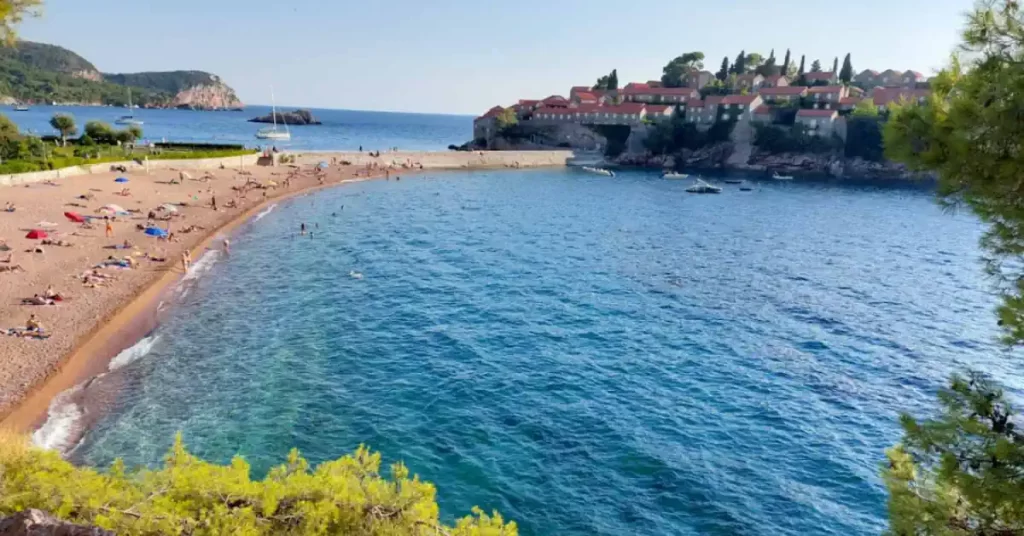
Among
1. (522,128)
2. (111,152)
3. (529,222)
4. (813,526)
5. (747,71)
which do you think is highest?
(747,71)

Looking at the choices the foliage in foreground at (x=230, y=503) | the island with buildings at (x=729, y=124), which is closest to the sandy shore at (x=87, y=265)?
the foliage in foreground at (x=230, y=503)

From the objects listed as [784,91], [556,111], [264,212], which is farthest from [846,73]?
[264,212]

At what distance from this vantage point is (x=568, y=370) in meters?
26.8

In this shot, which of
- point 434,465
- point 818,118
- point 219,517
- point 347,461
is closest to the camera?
point 219,517

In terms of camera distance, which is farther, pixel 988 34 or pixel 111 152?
pixel 111 152

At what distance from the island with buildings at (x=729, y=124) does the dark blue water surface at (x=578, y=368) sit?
68544mm

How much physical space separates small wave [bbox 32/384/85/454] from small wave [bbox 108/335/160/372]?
2582 mm

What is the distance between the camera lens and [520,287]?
130ft

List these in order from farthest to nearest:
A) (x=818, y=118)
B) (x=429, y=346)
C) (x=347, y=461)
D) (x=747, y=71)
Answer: (x=747, y=71) → (x=818, y=118) → (x=429, y=346) → (x=347, y=461)

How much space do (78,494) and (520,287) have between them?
31315 millimetres

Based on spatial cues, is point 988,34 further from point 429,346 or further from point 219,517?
point 429,346

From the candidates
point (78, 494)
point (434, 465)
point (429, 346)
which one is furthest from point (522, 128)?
point (78, 494)

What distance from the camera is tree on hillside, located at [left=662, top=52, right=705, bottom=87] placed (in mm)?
162500

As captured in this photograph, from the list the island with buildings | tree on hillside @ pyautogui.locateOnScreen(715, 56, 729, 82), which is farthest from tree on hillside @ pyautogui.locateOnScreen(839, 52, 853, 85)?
tree on hillside @ pyautogui.locateOnScreen(715, 56, 729, 82)
